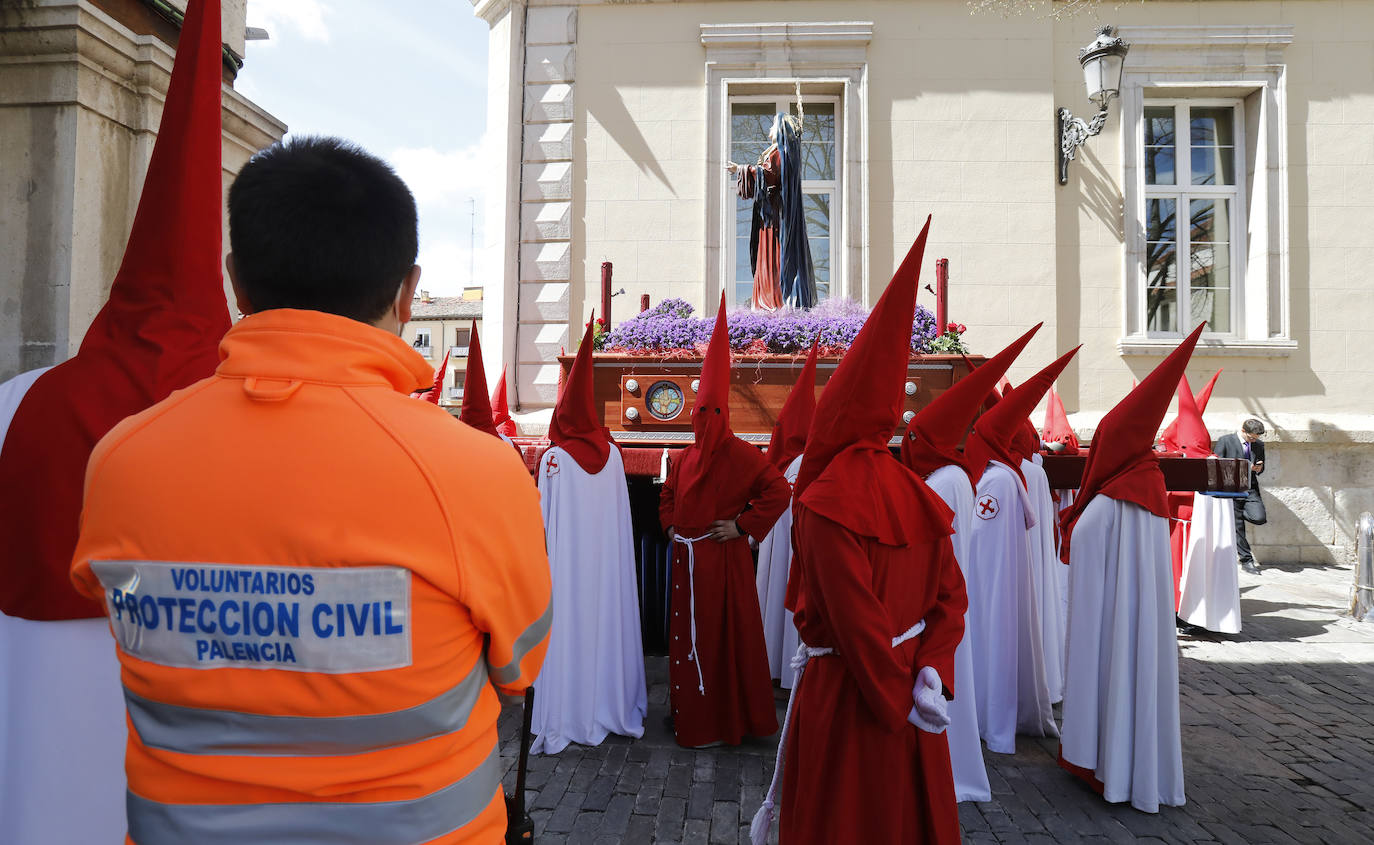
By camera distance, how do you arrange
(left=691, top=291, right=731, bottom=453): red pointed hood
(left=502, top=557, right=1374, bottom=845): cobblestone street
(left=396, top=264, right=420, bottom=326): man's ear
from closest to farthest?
1. (left=396, top=264, right=420, bottom=326): man's ear
2. (left=502, top=557, right=1374, bottom=845): cobblestone street
3. (left=691, top=291, right=731, bottom=453): red pointed hood

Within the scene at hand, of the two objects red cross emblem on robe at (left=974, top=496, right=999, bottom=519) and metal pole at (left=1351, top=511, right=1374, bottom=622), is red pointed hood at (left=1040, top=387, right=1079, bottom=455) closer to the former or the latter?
metal pole at (left=1351, top=511, right=1374, bottom=622)

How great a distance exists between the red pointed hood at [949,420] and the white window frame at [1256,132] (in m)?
7.63

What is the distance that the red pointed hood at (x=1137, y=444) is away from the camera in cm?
391

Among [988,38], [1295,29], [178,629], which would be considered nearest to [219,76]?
[178,629]

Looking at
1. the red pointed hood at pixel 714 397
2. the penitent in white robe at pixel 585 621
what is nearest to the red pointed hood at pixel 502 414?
the penitent in white robe at pixel 585 621

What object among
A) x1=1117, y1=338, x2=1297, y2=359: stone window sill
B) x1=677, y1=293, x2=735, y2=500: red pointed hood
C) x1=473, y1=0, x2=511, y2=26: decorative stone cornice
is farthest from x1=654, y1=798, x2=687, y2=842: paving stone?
x1=473, y1=0, x2=511, y2=26: decorative stone cornice

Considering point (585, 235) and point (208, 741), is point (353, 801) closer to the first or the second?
point (208, 741)

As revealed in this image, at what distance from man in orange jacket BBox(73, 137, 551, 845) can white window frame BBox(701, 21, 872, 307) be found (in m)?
9.41

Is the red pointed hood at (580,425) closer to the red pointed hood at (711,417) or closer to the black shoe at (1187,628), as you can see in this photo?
the red pointed hood at (711,417)

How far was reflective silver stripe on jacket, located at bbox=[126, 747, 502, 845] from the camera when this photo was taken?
1.16 meters

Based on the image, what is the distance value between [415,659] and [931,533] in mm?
1961

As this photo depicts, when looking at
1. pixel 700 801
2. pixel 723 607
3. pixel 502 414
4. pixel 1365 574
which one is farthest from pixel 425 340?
pixel 700 801

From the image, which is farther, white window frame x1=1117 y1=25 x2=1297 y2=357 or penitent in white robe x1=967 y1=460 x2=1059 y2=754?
white window frame x1=1117 y1=25 x2=1297 y2=357

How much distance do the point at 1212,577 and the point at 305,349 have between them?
8463 mm
